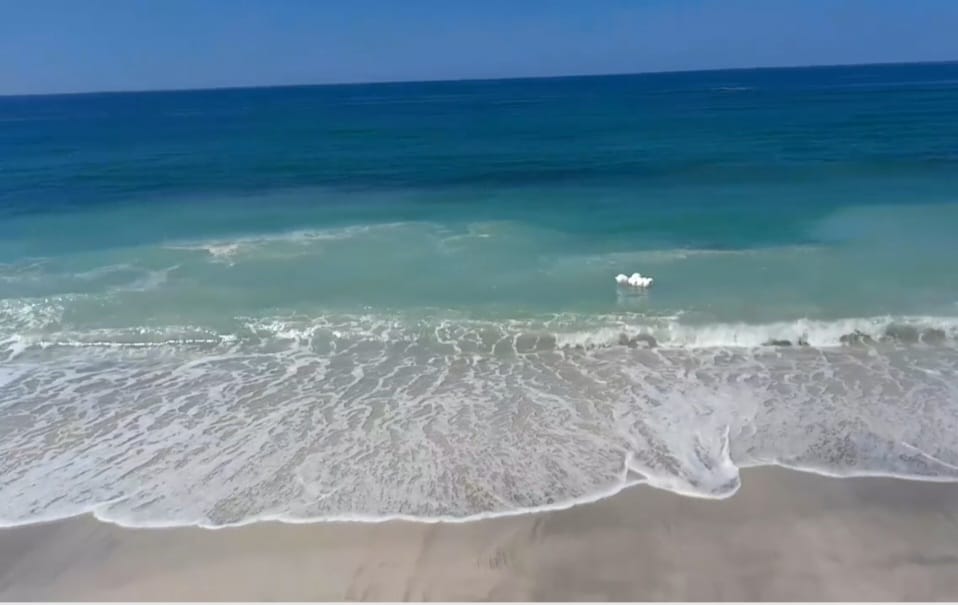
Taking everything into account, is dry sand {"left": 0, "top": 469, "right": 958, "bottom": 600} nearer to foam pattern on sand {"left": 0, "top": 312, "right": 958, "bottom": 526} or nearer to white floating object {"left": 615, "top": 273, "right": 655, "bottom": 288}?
foam pattern on sand {"left": 0, "top": 312, "right": 958, "bottom": 526}

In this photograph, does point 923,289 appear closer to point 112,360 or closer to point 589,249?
point 589,249

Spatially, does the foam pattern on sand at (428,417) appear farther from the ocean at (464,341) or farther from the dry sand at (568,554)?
the dry sand at (568,554)

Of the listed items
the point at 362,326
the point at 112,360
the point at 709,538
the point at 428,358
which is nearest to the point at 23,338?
the point at 112,360

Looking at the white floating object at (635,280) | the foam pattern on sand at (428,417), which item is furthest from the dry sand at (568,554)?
the white floating object at (635,280)

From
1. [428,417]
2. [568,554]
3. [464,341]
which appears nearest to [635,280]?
[464,341]

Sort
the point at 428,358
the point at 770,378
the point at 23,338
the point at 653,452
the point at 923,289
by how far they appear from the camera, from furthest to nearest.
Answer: the point at 923,289, the point at 23,338, the point at 428,358, the point at 770,378, the point at 653,452
